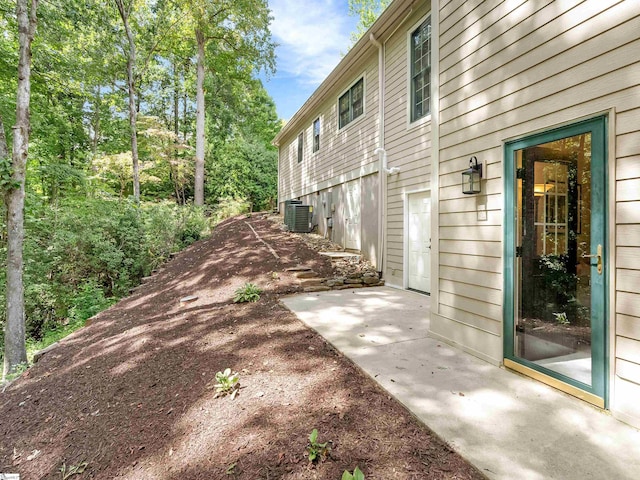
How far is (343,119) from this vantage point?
27.8ft

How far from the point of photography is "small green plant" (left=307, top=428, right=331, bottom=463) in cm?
168

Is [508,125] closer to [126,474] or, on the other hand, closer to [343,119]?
[126,474]

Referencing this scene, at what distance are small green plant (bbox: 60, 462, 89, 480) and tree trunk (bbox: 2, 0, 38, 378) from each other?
4194mm

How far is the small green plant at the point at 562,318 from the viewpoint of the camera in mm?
2438

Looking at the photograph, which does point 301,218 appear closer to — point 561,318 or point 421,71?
point 421,71

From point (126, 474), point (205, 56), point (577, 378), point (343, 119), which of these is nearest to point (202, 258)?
point (343, 119)

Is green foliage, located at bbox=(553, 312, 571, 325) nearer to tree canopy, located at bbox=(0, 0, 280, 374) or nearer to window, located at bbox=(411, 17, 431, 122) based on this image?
window, located at bbox=(411, 17, 431, 122)

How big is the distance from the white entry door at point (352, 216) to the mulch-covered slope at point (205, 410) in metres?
3.59

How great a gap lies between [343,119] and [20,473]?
8.45 meters

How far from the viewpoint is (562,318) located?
2465 mm

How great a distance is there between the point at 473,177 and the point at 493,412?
1975 mm

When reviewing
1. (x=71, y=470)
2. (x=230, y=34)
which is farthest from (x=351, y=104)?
(x=230, y=34)

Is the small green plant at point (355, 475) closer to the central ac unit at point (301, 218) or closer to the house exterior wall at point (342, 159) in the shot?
the house exterior wall at point (342, 159)

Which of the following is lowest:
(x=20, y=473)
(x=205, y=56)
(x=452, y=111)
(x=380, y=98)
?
(x=20, y=473)
